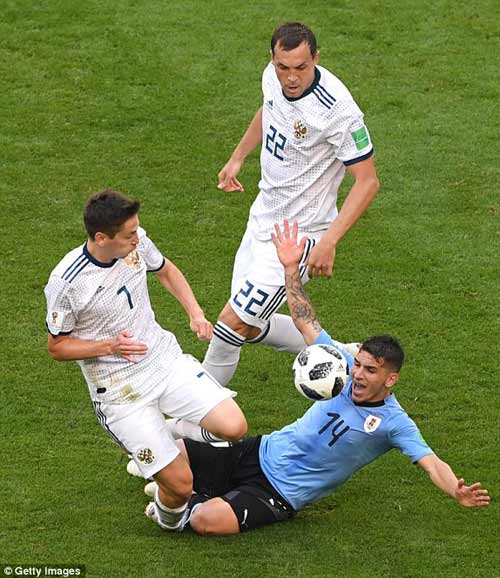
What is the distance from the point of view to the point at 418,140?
12758mm

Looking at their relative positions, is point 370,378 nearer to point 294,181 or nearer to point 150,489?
point 150,489

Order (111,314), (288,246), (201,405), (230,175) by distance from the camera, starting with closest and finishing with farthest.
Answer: (111,314) → (201,405) → (288,246) → (230,175)

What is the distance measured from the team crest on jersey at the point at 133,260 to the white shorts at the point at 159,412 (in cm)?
63

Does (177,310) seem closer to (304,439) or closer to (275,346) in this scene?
(275,346)

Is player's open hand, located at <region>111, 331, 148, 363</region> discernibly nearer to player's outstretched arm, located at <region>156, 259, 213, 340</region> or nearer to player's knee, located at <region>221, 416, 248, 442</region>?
player's outstretched arm, located at <region>156, 259, 213, 340</region>

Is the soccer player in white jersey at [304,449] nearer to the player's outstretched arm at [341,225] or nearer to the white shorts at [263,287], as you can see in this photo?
the player's outstretched arm at [341,225]

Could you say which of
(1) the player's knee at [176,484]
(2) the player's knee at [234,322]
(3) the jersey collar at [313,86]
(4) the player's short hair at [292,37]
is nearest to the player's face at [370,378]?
(1) the player's knee at [176,484]

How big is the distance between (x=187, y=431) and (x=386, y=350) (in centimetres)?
150

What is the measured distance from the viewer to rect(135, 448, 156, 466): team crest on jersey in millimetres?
7516

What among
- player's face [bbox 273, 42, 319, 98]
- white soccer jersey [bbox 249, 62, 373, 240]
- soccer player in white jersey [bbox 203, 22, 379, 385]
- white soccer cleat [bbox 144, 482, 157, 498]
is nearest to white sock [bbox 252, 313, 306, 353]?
soccer player in white jersey [bbox 203, 22, 379, 385]

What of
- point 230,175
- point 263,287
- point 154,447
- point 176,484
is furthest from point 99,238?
point 230,175

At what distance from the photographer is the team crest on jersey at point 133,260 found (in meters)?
7.55

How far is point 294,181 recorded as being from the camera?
28.9 feet

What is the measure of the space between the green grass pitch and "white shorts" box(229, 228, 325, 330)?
797 mm
